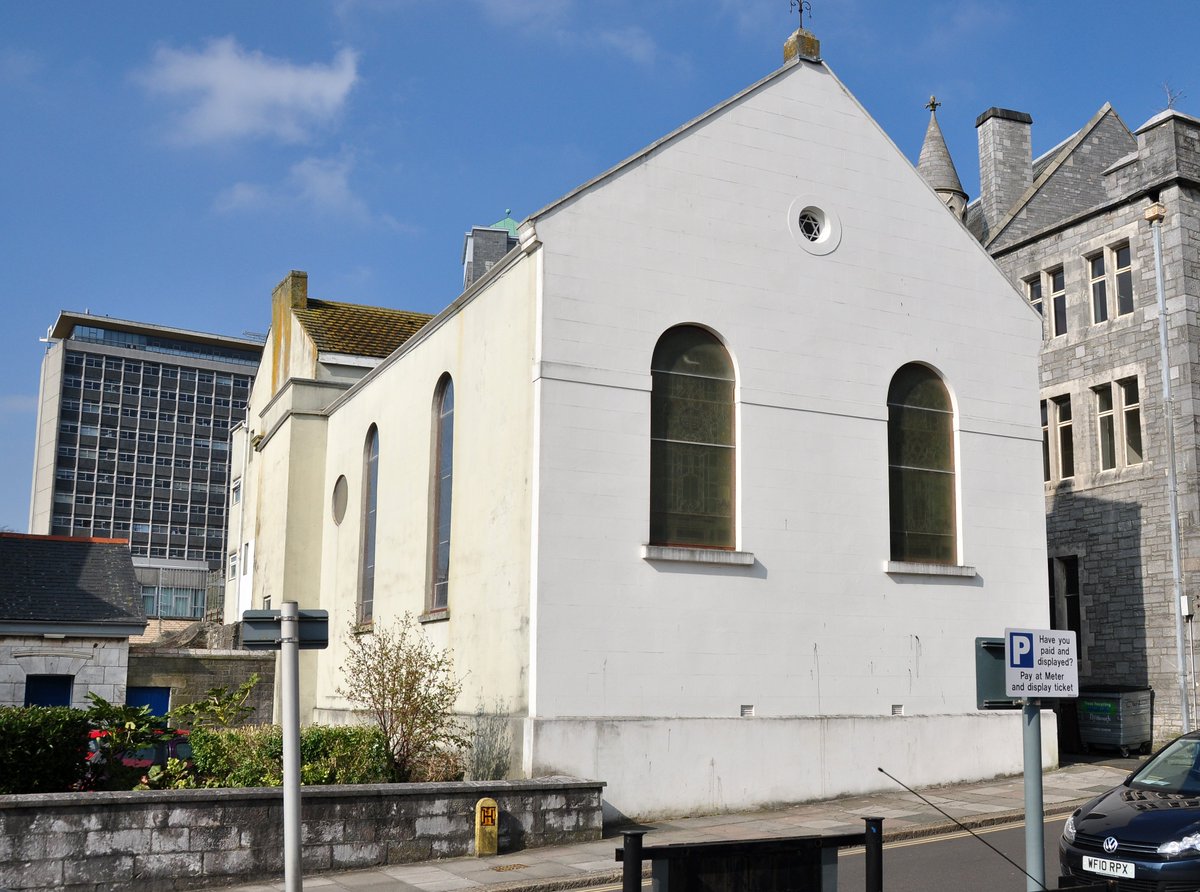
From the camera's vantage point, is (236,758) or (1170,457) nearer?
(236,758)

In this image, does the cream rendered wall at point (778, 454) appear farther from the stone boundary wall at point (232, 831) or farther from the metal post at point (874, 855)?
the metal post at point (874, 855)

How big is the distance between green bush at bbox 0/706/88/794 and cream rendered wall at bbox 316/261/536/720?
5.38 meters

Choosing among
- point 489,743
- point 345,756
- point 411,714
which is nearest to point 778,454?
point 489,743

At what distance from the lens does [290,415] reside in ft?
88.5

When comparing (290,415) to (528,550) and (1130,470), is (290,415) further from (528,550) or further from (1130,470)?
(1130,470)

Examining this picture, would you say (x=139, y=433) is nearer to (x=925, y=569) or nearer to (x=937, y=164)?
(x=937, y=164)

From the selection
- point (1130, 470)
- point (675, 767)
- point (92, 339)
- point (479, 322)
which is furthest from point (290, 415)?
point (92, 339)

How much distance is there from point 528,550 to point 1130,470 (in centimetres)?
1492

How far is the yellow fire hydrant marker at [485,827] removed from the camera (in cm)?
1327

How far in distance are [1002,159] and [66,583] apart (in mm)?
25431

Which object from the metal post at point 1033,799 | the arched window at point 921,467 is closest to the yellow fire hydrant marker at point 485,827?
the metal post at point 1033,799

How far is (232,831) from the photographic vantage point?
480 inches

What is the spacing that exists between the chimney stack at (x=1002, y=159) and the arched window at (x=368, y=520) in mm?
17759

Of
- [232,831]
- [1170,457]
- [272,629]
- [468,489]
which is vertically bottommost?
[232,831]
